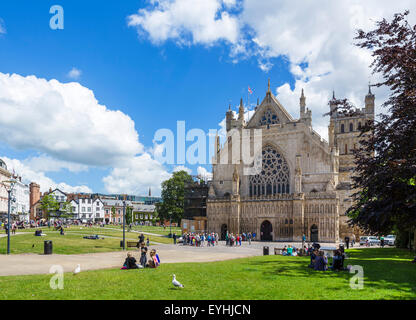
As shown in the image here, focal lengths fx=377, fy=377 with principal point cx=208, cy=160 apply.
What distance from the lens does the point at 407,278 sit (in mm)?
15500

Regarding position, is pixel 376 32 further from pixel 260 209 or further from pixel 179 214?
pixel 179 214

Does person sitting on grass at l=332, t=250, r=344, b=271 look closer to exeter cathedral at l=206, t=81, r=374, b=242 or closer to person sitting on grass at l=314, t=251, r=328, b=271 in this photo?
person sitting on grass at l=314, t=251, r=328, b=271

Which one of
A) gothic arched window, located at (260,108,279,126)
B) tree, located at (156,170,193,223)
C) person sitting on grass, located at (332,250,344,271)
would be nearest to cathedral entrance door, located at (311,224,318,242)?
gothic arched window, located at (260,108,279,126)

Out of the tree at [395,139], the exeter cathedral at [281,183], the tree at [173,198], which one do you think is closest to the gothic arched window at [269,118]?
the exeter cathedral at [281,183]

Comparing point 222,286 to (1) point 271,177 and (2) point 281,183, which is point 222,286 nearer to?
(2) point 281,183

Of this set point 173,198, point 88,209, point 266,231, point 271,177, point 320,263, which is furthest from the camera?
point 88,209

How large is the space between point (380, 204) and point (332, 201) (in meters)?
31.7

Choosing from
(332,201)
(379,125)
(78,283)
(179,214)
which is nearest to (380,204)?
(379,125)

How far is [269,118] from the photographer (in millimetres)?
59812

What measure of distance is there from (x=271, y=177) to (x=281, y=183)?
183 centimetres

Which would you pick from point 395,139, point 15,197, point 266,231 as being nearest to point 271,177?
point 266,231

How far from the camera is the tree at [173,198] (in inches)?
2842

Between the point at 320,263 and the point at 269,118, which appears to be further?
the point at 269,118

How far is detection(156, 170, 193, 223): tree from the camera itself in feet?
237
